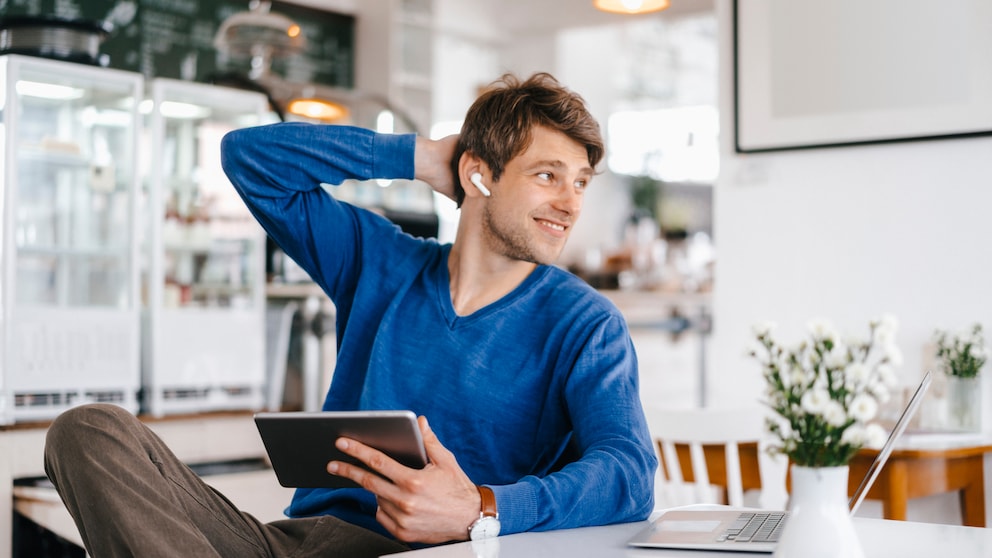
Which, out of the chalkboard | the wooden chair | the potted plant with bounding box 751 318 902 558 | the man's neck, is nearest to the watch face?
the potted plant with bounding box 751 318 902 558

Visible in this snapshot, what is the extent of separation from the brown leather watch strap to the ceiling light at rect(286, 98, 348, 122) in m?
4.23

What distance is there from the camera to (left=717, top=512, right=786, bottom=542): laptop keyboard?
3.94ft

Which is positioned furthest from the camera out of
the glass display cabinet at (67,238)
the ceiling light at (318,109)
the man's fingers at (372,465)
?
the ceiling light at (318,109)

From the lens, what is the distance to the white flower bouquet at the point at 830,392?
0.93 m

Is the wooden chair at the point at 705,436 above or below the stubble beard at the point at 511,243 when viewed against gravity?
below

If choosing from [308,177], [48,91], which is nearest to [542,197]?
[308,177]

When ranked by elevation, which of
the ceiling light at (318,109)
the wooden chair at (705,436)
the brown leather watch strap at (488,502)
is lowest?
the wooden chair at (705,436)

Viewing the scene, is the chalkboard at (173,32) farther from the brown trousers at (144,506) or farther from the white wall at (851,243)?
the brown trousers at (144,506)

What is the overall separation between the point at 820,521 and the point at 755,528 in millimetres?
313

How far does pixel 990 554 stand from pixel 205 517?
3.23 feet

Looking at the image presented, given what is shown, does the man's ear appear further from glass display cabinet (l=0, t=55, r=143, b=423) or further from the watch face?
glass display cabinet (l=0, t=55, r=143, b=423)

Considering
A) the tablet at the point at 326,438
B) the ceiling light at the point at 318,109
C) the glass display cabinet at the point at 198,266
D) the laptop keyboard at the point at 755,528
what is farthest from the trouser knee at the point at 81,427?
the ceiling light at the point at 318,109

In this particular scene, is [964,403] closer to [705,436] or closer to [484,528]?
[705,436]

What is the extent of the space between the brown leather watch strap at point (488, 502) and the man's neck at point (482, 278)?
0.50m
